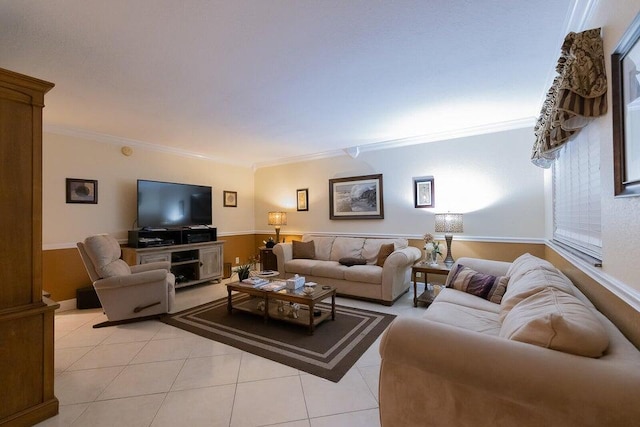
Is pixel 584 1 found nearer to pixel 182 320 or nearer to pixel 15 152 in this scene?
pixel 15 152

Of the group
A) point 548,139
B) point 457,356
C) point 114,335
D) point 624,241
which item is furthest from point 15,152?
point 548,139

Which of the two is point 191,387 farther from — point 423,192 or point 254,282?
point 423,192

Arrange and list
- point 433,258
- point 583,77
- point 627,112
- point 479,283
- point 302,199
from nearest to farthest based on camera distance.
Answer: point 627,112 < point 583,77 < point 479,283 < point 433,258 < point 302,199

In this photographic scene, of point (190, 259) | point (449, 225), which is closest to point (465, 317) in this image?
point (449, 225)

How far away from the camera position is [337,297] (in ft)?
13.1

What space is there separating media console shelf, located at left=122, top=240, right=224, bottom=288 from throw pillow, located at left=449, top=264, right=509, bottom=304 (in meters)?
3.83

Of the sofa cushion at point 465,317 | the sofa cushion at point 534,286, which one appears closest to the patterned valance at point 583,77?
the sofa cushion at point 534,286

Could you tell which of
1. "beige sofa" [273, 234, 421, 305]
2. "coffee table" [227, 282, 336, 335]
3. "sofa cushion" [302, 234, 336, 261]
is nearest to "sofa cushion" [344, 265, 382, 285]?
"beige sofa" [273, 234, 421, 305]

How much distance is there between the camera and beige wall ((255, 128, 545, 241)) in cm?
368

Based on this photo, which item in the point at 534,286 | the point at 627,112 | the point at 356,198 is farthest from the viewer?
the point at 356,198

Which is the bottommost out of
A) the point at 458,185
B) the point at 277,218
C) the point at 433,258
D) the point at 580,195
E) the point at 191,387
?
the point at 191,387

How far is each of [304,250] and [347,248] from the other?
748 mm

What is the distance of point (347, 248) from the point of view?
4590 mm

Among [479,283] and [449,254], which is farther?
[449,254]
